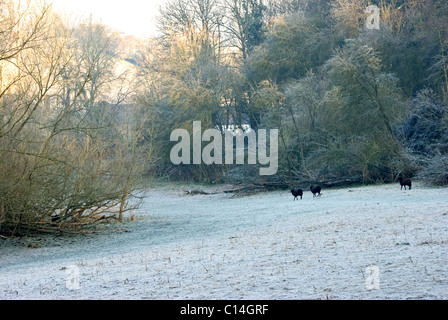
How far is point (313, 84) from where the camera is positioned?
100ft

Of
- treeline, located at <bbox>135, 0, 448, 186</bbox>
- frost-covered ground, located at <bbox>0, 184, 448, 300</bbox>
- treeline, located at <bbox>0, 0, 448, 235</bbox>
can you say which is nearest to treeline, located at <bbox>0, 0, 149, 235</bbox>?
treeline, located at <bbox>0, 0, 448, 235</bbox>

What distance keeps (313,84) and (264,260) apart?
23.1 metres

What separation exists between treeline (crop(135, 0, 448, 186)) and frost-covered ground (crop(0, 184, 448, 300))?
7.18 metres

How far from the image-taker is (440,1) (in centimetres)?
2986

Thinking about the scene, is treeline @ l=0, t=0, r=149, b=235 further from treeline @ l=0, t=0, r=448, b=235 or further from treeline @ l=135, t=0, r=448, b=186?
treeline @ l=135, t=0, r=448, b=186

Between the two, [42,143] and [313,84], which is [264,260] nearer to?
[42,143]

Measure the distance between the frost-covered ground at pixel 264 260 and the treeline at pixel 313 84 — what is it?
7180mm

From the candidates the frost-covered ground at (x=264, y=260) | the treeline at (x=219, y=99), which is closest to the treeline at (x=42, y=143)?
the treeline at (x=219, y=99)

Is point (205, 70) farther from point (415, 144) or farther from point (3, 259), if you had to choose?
point (3, 259)

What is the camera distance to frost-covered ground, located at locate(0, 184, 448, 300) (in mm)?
6656

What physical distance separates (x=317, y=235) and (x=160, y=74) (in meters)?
29.4

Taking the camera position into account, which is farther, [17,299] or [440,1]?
[440,1]
